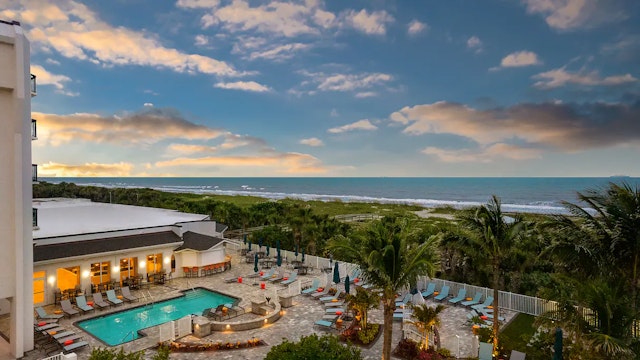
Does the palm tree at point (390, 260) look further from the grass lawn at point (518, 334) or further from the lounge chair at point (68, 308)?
the lounge chair at point (68, 308)

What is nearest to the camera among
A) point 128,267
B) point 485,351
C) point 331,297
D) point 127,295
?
point 485,351

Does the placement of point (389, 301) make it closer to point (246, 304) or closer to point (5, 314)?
point (246, 304)

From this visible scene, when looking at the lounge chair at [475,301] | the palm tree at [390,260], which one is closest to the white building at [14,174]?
the palm tree at [390,260]

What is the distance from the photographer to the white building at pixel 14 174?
12.6m

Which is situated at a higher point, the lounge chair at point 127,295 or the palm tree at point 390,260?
the palm tree at point 390,260

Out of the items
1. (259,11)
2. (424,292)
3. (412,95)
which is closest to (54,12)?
(259,11)

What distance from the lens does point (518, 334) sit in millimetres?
15406

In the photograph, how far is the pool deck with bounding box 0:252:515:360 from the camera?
535 inches

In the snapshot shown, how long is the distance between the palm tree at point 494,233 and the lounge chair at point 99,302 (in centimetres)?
1821

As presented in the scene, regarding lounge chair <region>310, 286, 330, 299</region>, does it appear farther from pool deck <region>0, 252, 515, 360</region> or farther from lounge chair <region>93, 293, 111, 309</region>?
lounge chair <region>93, 293, 111, 309</region>

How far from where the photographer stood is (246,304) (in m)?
19.5

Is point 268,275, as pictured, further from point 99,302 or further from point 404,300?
point 99,302

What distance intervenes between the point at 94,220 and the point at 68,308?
11.3 m

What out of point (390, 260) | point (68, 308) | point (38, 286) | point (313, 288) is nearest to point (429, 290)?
point (313, 288)
